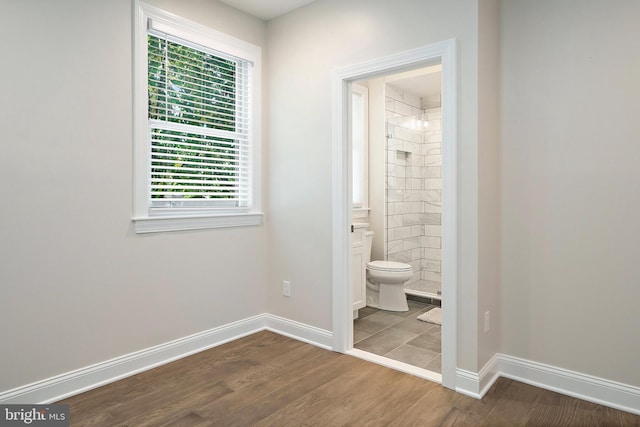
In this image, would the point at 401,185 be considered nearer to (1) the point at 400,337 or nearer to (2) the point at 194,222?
(1) the point at 400,337

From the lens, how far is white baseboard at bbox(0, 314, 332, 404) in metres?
2.21

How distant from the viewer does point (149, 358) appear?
2.70m

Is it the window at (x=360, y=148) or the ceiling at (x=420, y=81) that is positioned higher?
the ceiling at (x=420, y=81)

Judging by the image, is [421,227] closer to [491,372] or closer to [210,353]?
[491,372]

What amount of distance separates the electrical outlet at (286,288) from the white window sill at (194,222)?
1.86 feet

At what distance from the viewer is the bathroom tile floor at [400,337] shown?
294 centimetres

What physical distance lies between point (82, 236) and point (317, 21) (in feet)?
7.58

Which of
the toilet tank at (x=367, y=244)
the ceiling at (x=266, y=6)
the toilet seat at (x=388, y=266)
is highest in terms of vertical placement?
the ceiling at (x=266, y=6)

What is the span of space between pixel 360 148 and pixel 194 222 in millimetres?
2254

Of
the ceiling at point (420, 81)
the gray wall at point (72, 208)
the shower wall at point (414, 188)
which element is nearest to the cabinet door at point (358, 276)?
the shower wall at point (414, 188)

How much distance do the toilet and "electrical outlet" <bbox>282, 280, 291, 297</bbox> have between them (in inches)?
44.8

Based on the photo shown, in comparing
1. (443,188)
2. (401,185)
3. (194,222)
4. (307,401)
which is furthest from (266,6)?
(307,401)

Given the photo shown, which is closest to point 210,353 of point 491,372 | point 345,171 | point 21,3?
point 345,171

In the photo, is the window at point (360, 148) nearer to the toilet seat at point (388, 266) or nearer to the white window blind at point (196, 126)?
the toilet seat at point (388, 266)
